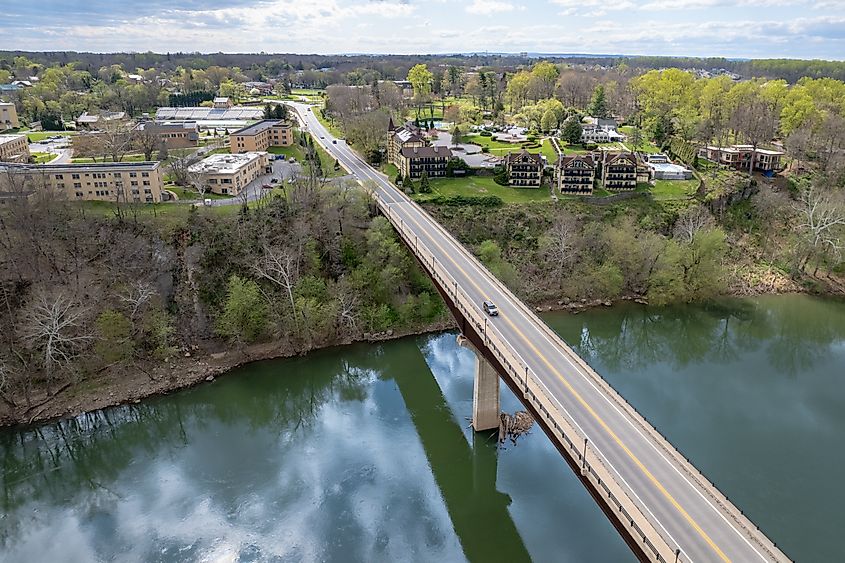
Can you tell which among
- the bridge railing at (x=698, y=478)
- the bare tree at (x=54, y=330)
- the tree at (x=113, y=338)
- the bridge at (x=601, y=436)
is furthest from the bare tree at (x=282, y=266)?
the bridge railing at (x=698, y=478)

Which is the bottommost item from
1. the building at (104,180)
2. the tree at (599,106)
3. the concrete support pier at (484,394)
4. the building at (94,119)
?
the concrete support pier at (484,394)

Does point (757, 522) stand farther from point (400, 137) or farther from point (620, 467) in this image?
point (400, 137)

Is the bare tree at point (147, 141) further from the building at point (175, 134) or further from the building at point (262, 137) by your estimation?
the building at point (262, 137)

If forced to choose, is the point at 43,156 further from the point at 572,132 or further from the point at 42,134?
the point at 572,132

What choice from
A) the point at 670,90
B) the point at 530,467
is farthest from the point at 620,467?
the point at 670,90

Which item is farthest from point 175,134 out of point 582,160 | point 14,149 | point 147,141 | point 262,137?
point 582,160
